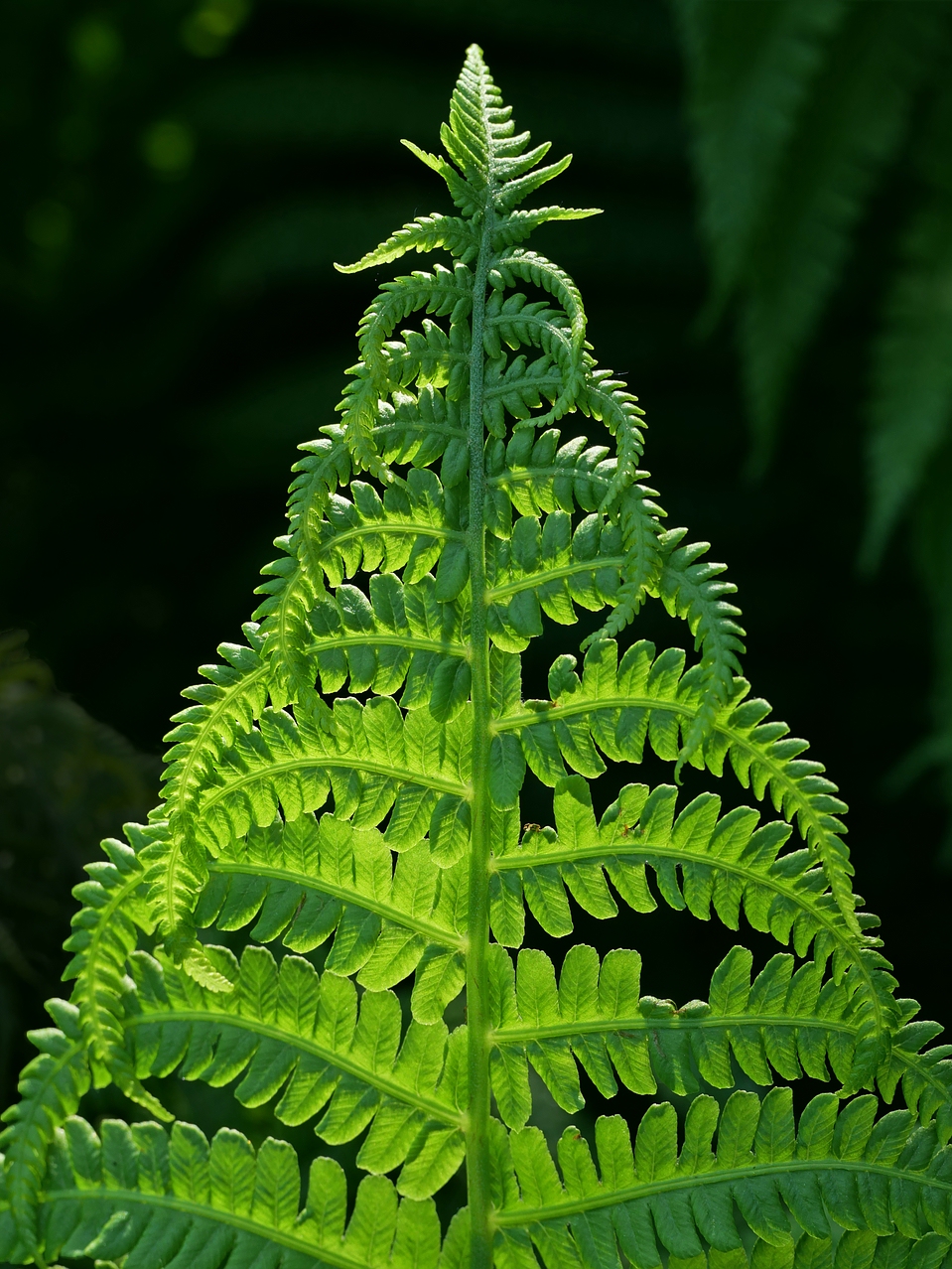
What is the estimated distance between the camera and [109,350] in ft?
8.83

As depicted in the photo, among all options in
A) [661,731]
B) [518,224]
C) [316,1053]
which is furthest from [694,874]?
[518,224]

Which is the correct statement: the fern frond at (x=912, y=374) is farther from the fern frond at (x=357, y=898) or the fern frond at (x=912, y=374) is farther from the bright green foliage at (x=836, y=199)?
the fern frond at (x=357, y=898)

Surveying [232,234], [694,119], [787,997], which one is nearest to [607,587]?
[787,997]

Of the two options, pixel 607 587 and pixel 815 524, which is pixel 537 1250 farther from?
pixel 815 524

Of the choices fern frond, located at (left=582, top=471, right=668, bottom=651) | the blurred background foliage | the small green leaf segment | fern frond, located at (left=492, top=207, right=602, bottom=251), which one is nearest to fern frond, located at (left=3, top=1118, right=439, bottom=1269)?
the small green leaf segment

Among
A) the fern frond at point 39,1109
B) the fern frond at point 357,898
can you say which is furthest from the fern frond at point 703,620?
the fern frond at point 39,1109

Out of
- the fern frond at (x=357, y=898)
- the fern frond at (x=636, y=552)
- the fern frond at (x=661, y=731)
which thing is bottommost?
the fern frond at (x=357, y=898)

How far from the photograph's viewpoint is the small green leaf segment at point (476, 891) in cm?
44

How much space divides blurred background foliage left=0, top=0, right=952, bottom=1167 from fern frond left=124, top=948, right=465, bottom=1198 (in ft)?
4.88

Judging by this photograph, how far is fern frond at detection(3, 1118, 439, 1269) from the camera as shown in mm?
426

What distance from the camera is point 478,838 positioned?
0.47 m

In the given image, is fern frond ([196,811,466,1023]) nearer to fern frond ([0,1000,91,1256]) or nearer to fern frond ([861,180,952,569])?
fern frond ([0,1000,91,1256])

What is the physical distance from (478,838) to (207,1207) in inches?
6.6

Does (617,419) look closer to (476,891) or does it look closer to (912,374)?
(476,891)
